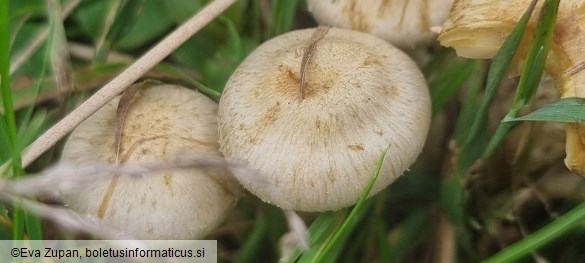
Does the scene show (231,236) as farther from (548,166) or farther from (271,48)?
(548,166)

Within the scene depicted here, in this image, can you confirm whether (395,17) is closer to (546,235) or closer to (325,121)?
(325,121)

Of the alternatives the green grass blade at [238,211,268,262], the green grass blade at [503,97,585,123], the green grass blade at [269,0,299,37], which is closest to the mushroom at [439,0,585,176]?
the green grass blade at [503,97,585,123]

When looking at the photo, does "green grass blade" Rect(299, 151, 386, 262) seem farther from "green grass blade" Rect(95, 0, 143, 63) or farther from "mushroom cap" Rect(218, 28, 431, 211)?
"green grass blade" Rect(95, 0, 143, 63)

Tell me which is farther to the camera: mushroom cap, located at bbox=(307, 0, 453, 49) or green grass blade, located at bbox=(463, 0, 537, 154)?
mushroom cap, located at bbox=(307, 0, 453, 49)

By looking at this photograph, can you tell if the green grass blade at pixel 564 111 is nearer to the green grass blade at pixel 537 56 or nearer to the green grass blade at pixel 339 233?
the green grass blade at pixel 537 56

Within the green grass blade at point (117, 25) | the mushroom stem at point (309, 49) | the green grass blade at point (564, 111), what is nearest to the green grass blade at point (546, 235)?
the green grass blade at point (564, 111)

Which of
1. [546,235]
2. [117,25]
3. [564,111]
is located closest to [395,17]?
[564,111]
